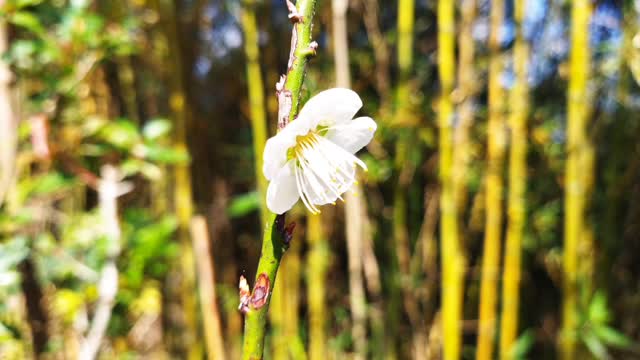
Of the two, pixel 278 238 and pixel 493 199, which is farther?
pixel 493 199

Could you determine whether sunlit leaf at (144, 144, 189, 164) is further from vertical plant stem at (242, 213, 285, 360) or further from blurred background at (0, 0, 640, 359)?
vertical plant stem at (242, 213, 285, 360)

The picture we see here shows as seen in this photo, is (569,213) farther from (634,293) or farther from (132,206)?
(132,206)

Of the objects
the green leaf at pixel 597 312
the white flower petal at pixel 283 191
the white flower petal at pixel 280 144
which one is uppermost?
the white flower petal at pixel 280 144

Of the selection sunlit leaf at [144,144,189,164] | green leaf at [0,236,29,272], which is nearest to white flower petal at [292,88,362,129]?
green leaf at [0,236,29,272]

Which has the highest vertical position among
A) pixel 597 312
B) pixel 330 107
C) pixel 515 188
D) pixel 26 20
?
pixel 26 20

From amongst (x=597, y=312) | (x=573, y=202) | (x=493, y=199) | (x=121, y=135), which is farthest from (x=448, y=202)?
(x=121, y=135)

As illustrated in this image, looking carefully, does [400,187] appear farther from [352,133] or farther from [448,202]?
[352,133]

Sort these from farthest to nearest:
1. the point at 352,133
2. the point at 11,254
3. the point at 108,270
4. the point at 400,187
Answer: the point at 400,187
the point at 108,270
the point at 11,254
the point at 352,133

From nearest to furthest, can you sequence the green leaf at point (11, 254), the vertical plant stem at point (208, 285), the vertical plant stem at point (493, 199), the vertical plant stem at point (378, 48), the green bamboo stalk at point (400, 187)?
the green leaf at point (11, 254) → the vertical plant stem at point (208, 285) → the vertical plant stem at point (493, 199) → the green bamboo stalk at point (400, 187) → the vertical plant stem at point (378, 48)

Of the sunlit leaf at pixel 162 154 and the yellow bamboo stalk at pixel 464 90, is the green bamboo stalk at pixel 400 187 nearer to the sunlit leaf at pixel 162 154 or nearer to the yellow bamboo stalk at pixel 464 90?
the yellow bamboo stalk at pixel 464 90

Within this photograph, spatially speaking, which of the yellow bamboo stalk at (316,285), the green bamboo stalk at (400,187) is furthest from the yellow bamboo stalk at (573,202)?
the yellow bamboo stalk at (316,285)
